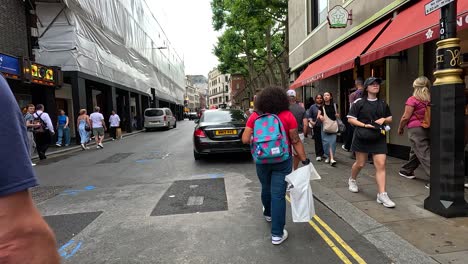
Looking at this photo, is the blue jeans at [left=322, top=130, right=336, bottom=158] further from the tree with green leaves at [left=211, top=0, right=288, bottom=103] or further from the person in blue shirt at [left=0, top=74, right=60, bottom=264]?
the tree with green leaves at [left=211, top=0, right=288, bottom=103]

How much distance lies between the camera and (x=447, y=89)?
4.30 meters

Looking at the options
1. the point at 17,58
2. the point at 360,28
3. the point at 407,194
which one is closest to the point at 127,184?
the point at 407,194

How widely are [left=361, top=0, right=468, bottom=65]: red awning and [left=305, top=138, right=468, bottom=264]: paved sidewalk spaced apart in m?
2.44

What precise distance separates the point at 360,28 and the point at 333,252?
27.4ft

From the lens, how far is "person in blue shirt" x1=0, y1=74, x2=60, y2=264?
1.11 m

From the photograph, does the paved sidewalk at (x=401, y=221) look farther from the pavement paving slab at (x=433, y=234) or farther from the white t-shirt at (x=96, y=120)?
the white t-shirt at (x=96, y=120)

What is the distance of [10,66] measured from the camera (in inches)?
490

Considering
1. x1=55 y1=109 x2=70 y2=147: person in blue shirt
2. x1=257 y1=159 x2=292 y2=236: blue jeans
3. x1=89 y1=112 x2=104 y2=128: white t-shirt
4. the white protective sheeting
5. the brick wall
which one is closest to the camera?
x1=257 y1=159 x2=292 y2=236: blue jeans

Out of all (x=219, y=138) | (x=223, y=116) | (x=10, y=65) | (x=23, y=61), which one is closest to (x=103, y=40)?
(x=23, y=61)

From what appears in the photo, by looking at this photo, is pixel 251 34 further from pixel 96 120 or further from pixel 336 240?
pixel 336 240

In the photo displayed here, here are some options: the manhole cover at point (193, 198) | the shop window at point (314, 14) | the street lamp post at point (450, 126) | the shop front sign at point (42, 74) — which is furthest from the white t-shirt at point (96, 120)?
the street lamp post at point (450, 126)

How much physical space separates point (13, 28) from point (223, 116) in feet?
32.3

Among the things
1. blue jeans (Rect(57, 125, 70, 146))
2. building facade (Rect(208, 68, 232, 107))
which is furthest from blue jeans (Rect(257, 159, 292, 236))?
building facade (Rect(208, 68, 232, 107))

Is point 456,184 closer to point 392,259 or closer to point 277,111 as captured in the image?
point 392,259
